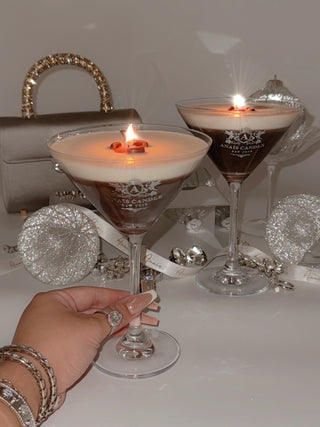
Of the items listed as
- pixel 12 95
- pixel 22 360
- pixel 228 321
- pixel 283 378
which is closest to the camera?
pixel 22 360

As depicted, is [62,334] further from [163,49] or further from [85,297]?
[163,49]

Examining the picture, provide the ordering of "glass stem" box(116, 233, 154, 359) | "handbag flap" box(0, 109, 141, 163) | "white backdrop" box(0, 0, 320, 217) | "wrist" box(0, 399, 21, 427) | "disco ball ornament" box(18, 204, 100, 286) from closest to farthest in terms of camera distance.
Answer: "wrist" box(0, 399, 21, 427), "glass stem" box(116, 233, 154, 359), "disco ball ornament" box(18, 204, 100, 286), "handbag flap" box(0, 109, 141, 163), "white backdrop" box(0, 0, 320, 217)

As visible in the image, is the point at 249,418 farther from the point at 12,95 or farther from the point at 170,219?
the point at 12,95

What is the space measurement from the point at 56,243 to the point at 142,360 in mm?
275

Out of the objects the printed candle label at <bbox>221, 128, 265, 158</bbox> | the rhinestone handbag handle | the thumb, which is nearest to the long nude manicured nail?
the thumb

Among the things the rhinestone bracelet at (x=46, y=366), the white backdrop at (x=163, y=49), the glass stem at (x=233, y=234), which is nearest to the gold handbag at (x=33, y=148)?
the white backdrop at (x=163, y=49)

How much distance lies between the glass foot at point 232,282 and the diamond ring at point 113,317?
0.28 metres

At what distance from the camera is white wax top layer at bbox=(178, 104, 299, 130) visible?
0.83 metres

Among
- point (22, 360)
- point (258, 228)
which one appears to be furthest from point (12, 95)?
point (22, 360)

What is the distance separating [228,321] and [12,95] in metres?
0.93

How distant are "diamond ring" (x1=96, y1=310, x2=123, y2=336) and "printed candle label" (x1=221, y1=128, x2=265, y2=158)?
0.32 meters

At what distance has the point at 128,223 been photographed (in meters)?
0.72

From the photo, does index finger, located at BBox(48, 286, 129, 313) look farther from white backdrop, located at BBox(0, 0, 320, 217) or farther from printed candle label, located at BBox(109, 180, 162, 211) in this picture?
white backdrop, located at BBox(0, 0, 320, 217)

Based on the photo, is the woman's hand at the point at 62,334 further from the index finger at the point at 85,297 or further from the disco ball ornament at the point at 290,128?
the disco ball ornament at the point at 290,128
